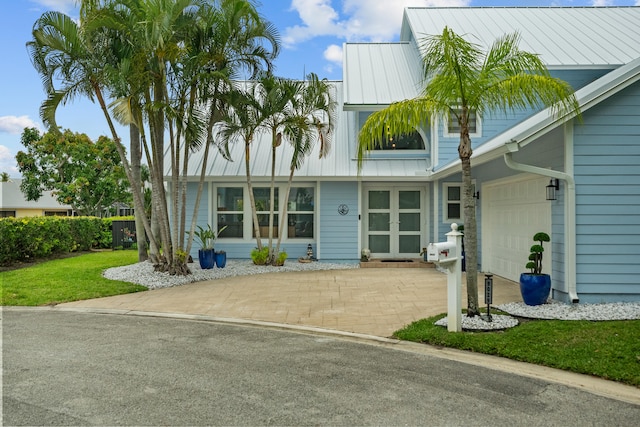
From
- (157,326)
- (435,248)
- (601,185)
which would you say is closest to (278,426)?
(435,248)

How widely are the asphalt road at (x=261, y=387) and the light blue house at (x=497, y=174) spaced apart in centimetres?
367

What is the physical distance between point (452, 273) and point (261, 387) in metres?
2.94

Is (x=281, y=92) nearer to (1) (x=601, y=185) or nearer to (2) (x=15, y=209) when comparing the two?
(1) (x=601, y=185)

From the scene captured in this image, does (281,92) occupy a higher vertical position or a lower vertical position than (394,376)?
higher

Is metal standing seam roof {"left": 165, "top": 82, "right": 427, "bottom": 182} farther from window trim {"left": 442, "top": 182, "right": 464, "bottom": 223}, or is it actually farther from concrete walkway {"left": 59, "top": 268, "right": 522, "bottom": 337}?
concrete walkway {"left": 59, "top": 268, "right": 522, "bottom": 337}

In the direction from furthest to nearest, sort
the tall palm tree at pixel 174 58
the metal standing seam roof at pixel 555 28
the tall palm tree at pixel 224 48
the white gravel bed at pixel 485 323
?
the metal standing seam roof at pixel 555 28, the tall palm tree at pixel 224 48, the tall palm tree at pixel 174 58, the white gravel bed at pixel 485 323

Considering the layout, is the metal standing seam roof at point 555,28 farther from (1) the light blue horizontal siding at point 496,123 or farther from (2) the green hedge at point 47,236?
(2) the green hedge at point 47,236

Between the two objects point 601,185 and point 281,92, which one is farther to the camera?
point 281,92

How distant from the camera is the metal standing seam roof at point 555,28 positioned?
43.1 ft

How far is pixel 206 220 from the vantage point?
13648 mm

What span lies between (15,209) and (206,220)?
26989 mm

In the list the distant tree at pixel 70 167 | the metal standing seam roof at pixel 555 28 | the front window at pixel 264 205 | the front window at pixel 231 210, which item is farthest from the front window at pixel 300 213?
the distant tree at pixel 70 167

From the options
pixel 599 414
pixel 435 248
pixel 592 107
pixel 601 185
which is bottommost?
pixel 599 414

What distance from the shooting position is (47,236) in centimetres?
1445
